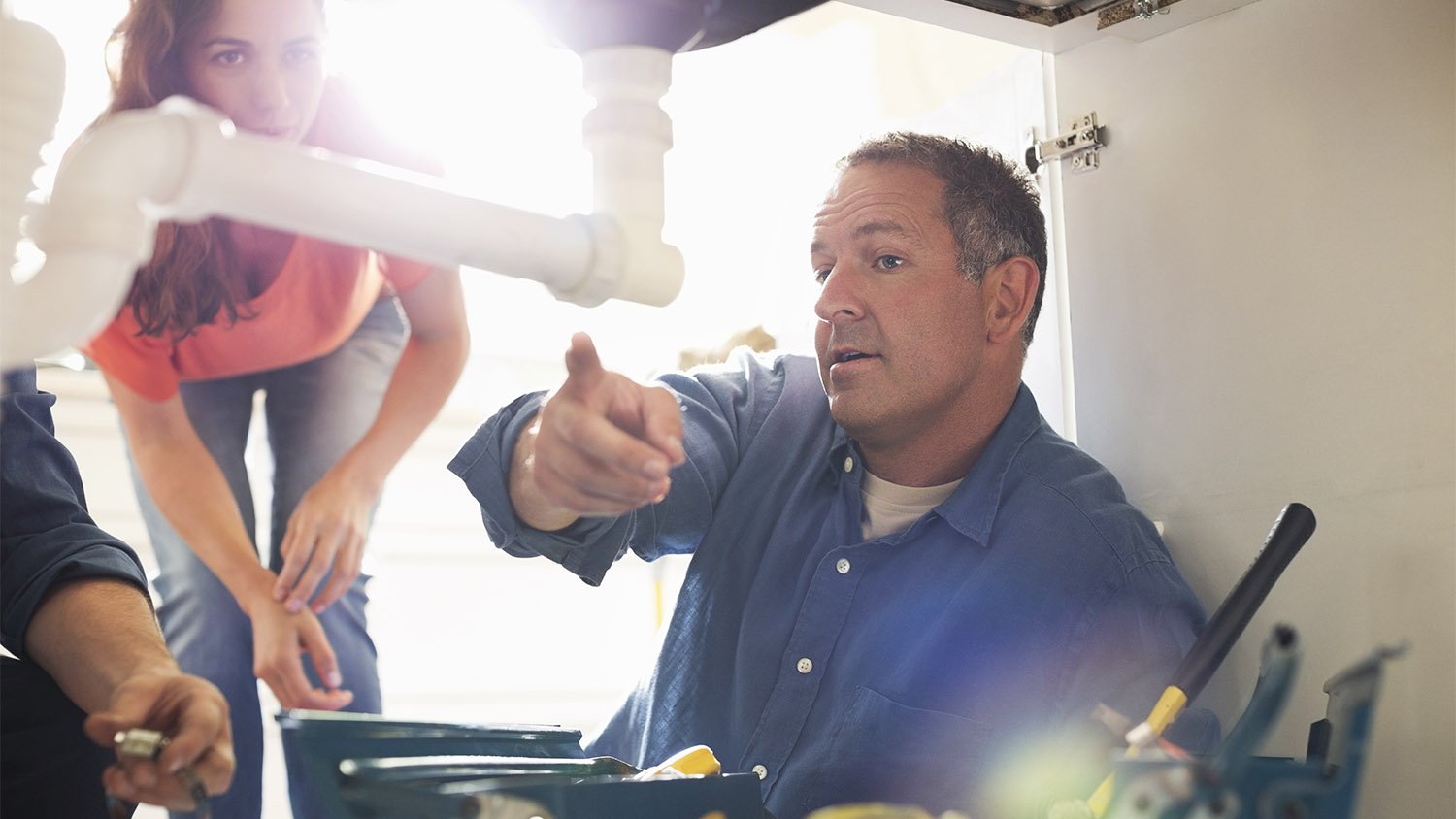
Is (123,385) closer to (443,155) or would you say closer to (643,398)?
(443,155)

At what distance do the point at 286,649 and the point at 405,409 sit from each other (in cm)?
21

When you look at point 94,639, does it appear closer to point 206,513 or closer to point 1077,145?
→ point 206,513

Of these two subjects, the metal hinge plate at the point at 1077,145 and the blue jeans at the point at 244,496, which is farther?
the metal hinge plate at the point at 1077,145

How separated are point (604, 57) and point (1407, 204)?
2.33 feet

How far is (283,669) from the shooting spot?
3.23 ft

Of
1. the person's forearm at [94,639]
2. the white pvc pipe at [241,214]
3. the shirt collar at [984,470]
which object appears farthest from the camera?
the shirt collar at [984,470]

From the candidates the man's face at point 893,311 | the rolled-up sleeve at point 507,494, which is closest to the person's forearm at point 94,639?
the rolled-up sleeve at point 507,494

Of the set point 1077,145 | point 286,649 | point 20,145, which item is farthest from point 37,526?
point 1077,145

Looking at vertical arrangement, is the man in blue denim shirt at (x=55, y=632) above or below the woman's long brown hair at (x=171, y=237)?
below

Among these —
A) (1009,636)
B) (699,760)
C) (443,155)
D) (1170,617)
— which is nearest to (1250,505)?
(1170,617)

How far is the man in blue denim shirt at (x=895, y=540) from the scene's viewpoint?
989 mm

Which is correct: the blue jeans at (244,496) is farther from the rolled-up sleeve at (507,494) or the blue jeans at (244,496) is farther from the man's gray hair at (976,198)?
the man's gray hair at (976,198)

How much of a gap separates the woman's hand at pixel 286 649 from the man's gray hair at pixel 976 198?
0.64m

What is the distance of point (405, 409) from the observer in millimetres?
1052
